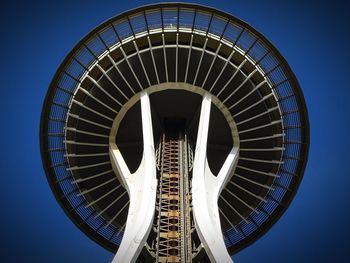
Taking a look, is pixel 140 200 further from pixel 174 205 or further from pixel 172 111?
pixel 172 111

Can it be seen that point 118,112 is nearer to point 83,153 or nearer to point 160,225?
point 83,153

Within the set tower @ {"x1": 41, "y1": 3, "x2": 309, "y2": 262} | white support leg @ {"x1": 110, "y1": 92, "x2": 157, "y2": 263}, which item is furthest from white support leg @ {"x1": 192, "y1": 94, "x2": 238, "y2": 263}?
white support leg @ {"x1": 110, "y1": 92, "x2": 157, "y2": 263}

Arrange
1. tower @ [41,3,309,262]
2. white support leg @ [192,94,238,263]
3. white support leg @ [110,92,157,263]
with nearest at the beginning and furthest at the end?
white support leg @ [110,92,157,263], white support leg @ [192,94,238,263], tower @ [41,3,309,262]

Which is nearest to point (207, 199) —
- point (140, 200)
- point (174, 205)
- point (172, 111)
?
point (174, 205)

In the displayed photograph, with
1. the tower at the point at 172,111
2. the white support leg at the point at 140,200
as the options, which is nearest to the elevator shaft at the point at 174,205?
the tower at the point at 172,111

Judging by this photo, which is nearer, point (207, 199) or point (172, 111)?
point (207, 199)

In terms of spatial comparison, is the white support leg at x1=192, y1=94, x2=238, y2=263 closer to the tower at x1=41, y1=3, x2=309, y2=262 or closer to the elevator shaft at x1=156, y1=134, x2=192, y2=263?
the tower at x1=41, y1=3, x2=309, y2=262
